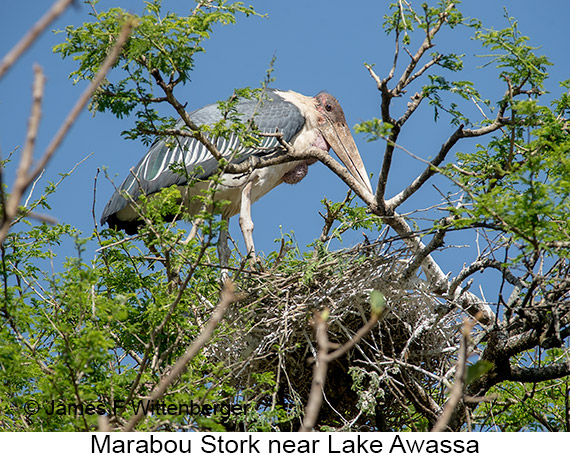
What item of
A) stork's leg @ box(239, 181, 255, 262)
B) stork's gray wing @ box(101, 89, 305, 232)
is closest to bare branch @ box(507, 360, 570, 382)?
stork's gray wing @ box(101, 89, 305, 232)

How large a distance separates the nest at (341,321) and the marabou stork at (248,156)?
1133 mm

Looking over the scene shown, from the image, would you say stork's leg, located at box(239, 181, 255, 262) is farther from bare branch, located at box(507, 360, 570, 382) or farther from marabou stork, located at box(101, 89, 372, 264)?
bare branch, located at box(507, 360, 570, 382)

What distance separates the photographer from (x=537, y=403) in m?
4.87

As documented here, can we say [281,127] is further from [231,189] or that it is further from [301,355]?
[301,355]

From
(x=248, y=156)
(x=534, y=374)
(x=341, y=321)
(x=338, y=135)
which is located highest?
(x=338, y=135)

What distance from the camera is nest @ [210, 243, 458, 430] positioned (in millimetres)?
4695

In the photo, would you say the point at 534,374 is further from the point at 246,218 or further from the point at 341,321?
the point at 246,218

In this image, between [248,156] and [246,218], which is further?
[246,218]

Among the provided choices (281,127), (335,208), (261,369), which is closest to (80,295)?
(261,369)

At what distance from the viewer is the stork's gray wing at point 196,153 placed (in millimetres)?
6117

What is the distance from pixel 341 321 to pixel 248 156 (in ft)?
6.54

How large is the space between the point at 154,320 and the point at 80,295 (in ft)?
2.52

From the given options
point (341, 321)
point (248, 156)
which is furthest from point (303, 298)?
point (248, 156)

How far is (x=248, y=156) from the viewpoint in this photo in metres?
6.29
